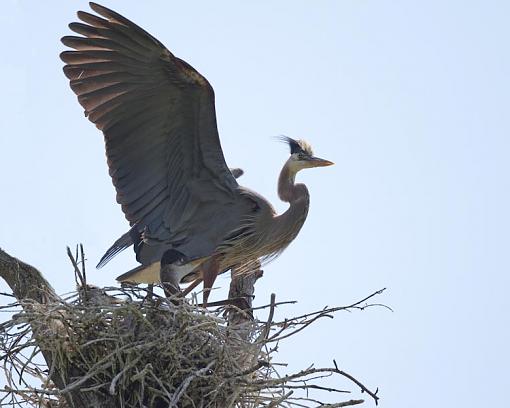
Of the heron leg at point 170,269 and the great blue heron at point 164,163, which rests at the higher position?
the great blue heron at point 164,163

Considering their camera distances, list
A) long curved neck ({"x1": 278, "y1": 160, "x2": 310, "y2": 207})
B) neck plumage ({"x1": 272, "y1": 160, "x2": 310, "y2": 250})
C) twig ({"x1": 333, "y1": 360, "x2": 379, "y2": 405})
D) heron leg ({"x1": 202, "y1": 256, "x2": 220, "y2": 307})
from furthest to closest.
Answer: long curved neck ({"x1": 278, "y1": 160, "x2": 310, "y2": 207}), neck plumage ({"x1": 272, "y1": 160, "x2": 310, "y2": 250}), heron leg ({"x1": 202, "y1": 256, "x2": 220, "y2": 307}), twig ({"x1": 333, "y1": 360, "x2": 379, "y2": 405})

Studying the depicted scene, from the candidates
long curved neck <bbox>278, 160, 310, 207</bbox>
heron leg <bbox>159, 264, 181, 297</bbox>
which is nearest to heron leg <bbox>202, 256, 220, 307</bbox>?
heron leg <bbox>159, 264, 181, 297</bbox>

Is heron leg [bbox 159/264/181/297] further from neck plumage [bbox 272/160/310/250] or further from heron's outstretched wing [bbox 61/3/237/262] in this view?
neck plumage [bbox 272/160/310/250]

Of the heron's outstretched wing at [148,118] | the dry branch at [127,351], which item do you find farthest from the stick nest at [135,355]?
the heron's outstretched wing at [148,118]

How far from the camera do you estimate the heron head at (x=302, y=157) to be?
8.39m

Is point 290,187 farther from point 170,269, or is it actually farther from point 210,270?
point 170,269

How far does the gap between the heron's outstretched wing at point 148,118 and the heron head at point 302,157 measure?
26.5 inches

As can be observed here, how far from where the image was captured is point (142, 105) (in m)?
7.54

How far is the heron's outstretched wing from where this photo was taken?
290 inches

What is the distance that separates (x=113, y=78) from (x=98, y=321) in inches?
87.1

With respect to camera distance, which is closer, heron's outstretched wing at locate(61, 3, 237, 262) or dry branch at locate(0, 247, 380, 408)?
dry branch at locate(0, 247, 380, 408)

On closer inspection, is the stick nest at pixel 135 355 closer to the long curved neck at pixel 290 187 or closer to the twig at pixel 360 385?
the twig at pixel 360 385

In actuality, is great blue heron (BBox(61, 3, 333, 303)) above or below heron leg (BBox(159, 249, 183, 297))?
above

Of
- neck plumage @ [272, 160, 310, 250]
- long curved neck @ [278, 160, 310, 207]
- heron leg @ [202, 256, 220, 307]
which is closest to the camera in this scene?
heron leg @ [202, 256, 220, 307]
